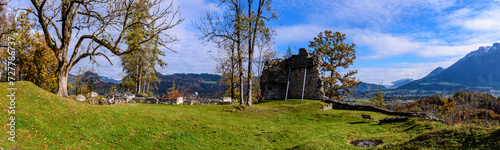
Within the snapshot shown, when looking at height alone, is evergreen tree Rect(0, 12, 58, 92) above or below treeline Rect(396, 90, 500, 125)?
above

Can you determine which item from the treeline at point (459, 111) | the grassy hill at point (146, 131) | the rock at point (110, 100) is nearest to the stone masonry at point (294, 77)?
the treeline at point (459, 111)

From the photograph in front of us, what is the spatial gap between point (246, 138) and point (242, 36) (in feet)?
39.8

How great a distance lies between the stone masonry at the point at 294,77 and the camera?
1147 inches

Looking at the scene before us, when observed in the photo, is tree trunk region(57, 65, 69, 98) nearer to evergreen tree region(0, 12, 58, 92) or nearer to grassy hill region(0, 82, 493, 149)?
grassy hill region(0, 82, 493, 149)

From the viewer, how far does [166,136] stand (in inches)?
414

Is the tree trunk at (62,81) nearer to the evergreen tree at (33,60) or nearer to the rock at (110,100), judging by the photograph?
the rock at (110,100)

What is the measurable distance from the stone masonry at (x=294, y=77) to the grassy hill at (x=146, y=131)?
15.3 metres

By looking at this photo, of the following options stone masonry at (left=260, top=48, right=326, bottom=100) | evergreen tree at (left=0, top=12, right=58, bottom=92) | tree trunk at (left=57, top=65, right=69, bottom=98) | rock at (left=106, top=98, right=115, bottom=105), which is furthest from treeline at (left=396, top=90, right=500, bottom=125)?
evergreen tree at (left=0, top=12, right=58, bottom=92)

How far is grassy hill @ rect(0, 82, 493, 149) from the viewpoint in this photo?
8.03 metres

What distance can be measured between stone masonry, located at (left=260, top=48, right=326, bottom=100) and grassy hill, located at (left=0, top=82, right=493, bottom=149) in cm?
1528

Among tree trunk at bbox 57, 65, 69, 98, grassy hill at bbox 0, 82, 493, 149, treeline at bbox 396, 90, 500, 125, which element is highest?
tree trunk at bbox 57, 65, 69, 98

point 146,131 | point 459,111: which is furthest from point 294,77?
point 146,131

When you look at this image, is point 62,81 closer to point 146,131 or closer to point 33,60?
point 146,131

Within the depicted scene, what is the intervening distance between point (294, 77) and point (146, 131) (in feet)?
76.7
